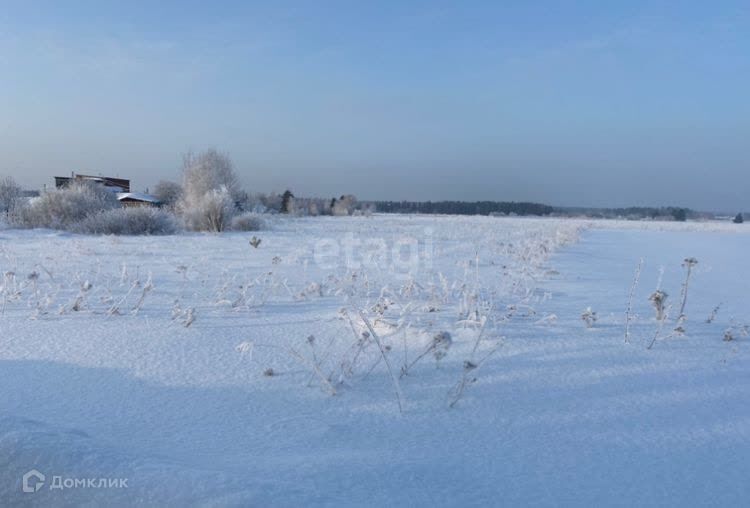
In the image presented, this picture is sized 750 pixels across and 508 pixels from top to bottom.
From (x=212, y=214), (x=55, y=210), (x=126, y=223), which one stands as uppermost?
(x=212, y=214)

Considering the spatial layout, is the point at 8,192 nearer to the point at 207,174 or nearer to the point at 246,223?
the point at 207,174

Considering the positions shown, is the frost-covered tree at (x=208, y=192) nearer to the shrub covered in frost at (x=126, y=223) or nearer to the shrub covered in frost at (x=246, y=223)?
the shrub covered in frost at (x=246, y=223)

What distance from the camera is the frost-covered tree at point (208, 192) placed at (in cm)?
2067

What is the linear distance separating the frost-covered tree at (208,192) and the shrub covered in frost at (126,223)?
7.41 ft

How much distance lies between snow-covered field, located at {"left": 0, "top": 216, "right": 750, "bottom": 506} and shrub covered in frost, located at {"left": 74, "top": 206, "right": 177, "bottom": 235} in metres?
13.4

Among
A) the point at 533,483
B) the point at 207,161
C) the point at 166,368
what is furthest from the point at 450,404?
the point at 207,161

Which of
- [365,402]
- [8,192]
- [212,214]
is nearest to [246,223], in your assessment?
[212,214]

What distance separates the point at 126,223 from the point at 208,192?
405 cm

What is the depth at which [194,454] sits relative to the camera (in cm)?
234

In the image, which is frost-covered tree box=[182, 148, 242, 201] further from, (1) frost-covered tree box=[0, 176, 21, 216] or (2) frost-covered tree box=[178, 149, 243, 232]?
(1) frost-covered tree box=[0, 176, 21, 216]

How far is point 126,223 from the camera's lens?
18.2m

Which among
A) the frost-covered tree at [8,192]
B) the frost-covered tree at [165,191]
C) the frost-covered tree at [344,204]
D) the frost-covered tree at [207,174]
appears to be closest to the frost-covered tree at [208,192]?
the frost-covered tree at [207,174]

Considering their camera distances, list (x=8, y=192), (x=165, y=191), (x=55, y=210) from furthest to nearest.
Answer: (x=165, y=191) → (x=8, y=192) → (x=55, y=210)

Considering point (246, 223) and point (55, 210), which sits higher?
point (55, 210)
